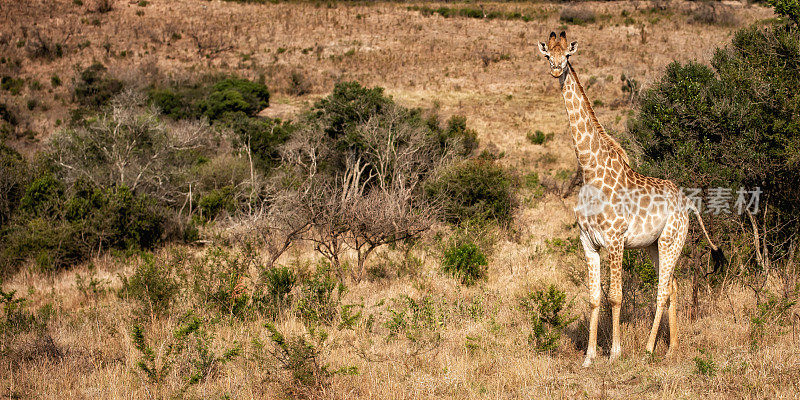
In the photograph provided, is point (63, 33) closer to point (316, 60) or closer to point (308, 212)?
point (316, 60)

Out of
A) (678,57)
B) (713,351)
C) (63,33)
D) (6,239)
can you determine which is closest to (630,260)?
(713,351)

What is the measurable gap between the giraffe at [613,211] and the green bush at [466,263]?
4048 millimetres

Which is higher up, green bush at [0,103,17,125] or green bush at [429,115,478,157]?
green bush at [429,115,478,157]

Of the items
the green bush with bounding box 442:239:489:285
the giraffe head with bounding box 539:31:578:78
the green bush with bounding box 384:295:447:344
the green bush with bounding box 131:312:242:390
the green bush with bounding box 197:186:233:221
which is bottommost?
the green bush with bounding box 197:186:233:221

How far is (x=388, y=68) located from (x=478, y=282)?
1157 inches

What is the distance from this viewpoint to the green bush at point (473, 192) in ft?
47.3

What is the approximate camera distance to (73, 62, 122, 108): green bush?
102 ft

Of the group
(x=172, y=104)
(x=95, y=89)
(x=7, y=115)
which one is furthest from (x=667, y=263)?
(x=95, y=89)

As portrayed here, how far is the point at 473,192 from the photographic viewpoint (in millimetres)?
14688

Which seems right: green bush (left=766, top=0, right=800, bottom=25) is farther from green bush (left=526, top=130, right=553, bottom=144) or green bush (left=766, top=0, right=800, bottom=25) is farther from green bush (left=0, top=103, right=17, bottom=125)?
green bush (left=0, top=103, right=17, bottom=125)

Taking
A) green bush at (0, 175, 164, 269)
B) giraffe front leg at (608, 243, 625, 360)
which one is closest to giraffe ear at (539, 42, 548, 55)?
giraffe front leg at (608, 243, 625, 360)

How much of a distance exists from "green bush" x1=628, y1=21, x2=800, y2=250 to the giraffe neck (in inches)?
80.9

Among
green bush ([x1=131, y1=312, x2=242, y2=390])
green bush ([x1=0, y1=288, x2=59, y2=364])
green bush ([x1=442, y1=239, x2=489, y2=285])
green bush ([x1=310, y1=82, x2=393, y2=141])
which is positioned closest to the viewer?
green bush ([x1=131, y1=312, x2=242, y2=390])

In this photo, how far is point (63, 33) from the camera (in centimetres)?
4262
